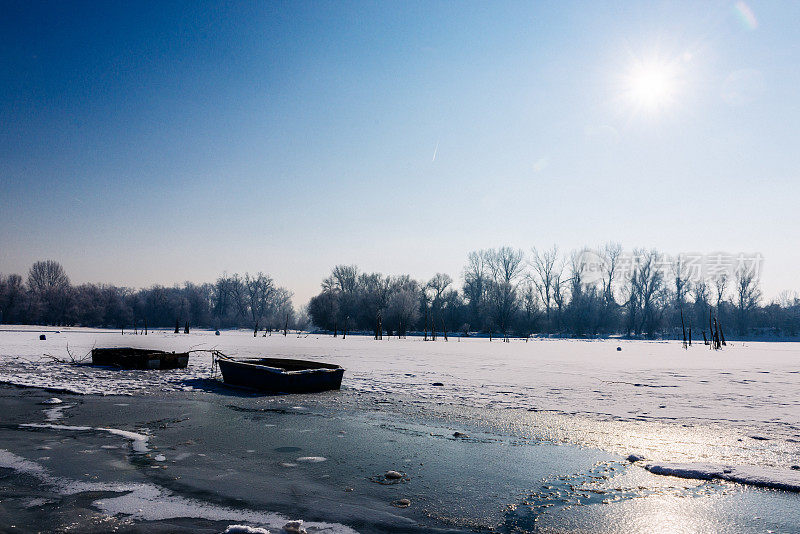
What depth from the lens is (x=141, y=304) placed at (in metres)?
100

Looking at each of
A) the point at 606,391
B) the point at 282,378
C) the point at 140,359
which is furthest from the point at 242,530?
the point at 140,359

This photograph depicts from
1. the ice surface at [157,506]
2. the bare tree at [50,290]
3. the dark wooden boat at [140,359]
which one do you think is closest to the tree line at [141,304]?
the bare tree at [50,290]

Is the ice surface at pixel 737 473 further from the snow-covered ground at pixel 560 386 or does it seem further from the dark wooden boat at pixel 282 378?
the dark wooden boat at pixel 282 378

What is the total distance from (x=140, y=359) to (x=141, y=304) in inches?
3710

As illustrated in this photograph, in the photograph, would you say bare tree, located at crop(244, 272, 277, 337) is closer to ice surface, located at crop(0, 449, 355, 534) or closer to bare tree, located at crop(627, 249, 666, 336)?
bare tree, located at crop(627, 249, 666, 336)

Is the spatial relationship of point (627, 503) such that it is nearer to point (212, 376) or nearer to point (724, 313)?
point (212, 376)

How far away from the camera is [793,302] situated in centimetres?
10162

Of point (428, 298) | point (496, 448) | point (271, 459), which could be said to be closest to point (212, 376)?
point (271, 459)

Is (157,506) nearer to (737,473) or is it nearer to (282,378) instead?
(737,473)

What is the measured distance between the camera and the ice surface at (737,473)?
16.1 ft

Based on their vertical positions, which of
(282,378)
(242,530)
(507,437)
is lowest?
(507,437)

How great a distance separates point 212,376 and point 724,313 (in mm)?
91258

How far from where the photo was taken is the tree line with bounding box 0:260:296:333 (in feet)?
267

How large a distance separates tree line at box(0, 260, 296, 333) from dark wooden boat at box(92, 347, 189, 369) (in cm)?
4985
